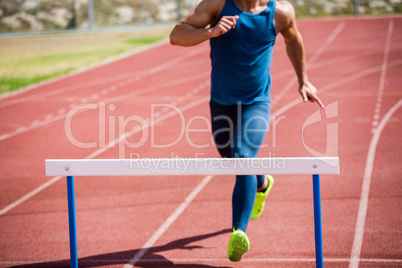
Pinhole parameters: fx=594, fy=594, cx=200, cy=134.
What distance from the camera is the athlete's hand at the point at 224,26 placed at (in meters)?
3.27

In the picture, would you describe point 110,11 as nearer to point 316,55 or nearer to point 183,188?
point 316,55

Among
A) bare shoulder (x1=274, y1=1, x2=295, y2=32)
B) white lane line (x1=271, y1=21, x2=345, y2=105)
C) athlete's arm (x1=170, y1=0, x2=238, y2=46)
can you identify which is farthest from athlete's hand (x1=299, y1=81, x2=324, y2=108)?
white lane line (x1=271, y1=21, x2=345, y2=105)

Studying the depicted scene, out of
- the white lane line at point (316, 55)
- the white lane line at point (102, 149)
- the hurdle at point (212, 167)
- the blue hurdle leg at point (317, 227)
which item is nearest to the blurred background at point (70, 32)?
the white lane line at point (102, 149)

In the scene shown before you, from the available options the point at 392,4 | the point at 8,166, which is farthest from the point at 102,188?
the point at 392,4

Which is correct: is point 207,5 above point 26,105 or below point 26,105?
above

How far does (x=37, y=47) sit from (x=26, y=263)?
60.6ft

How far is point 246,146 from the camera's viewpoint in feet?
12.1

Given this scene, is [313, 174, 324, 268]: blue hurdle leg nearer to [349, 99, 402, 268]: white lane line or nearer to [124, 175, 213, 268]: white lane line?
[349, 99, 402, 268]: white lane line

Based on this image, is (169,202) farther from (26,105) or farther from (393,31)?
(393,31)

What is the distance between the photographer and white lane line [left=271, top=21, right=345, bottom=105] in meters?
11.5

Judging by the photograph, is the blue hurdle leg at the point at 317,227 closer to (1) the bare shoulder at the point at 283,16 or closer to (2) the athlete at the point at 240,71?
(2) the athlete at the point at 240,71

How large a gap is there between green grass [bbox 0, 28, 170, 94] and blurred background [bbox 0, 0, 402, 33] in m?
1.30

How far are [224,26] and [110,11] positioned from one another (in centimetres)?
2604

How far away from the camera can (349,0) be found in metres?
39.3
